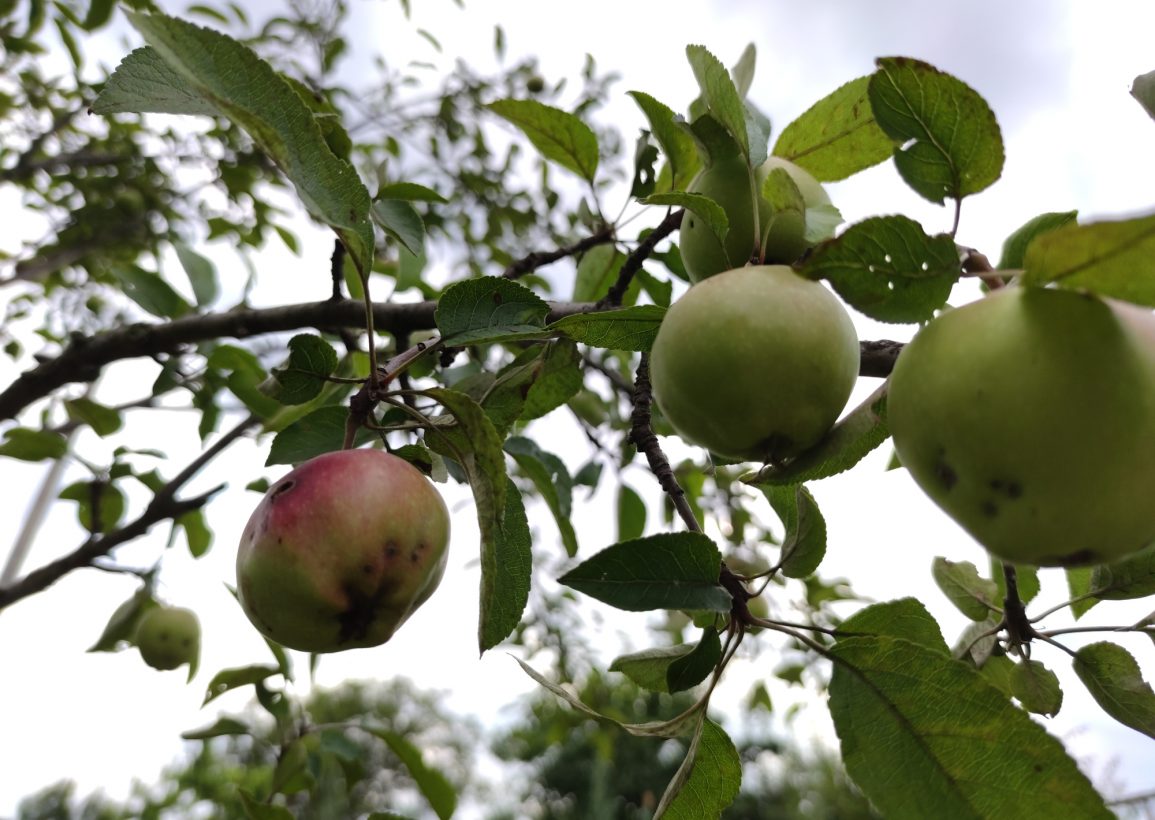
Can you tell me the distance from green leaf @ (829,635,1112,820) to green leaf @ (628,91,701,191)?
1.96 feet

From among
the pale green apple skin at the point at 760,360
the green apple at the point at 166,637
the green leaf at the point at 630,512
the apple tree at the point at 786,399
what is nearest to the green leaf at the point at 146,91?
the apple tree at the point at 786,399

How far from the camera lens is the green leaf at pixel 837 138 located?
92 cm

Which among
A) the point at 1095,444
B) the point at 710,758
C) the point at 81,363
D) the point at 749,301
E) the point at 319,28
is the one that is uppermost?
the point at 319,28

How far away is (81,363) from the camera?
1528 mm

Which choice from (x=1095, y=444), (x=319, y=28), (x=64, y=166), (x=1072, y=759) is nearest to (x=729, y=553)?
(x=1072, y=759)

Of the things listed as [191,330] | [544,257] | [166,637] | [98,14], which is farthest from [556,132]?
[98,14]

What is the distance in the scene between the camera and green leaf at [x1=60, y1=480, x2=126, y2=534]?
6.29 ft

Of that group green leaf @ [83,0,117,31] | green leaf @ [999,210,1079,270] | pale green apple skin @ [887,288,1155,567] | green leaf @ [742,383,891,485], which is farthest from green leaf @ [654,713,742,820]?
green leaf @ [83,0,117,31]

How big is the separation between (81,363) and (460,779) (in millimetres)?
14615

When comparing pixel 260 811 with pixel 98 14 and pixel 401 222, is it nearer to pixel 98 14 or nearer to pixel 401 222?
pixel 401 222

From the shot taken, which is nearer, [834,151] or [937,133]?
[937,133]

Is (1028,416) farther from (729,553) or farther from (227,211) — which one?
(227,211)

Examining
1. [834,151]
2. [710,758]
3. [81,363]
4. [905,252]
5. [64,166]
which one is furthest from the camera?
[64,166]

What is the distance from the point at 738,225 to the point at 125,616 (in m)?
1.95
